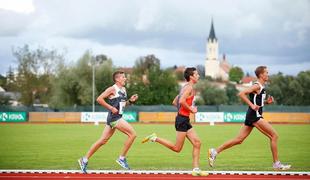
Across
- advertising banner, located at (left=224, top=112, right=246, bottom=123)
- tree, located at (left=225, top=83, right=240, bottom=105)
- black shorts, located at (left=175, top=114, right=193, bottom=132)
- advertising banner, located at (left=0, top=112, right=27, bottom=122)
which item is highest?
black shorts, located at (left=175, top=114, right=193, bottom=132)

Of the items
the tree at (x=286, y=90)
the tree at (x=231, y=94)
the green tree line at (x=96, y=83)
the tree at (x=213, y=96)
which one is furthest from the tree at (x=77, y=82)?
the tree at (x=231, y=94)

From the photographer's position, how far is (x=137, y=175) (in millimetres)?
11148

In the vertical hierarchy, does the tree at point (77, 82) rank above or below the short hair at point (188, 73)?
below

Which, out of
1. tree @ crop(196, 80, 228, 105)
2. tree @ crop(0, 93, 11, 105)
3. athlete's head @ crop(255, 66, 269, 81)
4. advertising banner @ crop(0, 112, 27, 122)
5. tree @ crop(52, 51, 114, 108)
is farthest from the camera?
tree @ crop(196, 80, 228, 105)

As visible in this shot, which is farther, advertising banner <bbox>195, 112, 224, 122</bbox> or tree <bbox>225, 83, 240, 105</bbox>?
tree <bbox>225, 83, 240, 105</bbox>

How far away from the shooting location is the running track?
1070cm

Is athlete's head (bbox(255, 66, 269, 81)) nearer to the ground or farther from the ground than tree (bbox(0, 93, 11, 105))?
farther from the ground

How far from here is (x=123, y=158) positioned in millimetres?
12352

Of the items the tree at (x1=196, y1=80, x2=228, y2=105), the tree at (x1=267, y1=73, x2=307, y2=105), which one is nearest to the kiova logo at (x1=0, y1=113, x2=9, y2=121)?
the tree at (x1=267, y1=73, x2=307, y2=105)

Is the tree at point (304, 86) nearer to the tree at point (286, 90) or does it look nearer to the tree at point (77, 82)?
the tree at point (286, 90)

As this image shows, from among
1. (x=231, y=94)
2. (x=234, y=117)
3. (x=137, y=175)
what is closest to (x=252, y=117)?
(x=137, y=175)

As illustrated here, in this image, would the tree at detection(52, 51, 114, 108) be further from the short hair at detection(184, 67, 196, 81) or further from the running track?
the short hair at detection(184, 67, 196, 81)

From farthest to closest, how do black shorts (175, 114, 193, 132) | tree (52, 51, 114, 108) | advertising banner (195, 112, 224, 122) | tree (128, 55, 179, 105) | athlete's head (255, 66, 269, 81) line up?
tree (128, 55, 179, 105) < tree (52, 51, 114, 108) < advertising banner (195, 112, 224, 122) < athlete's head (255, 66, 269, 81) < black shorts (175, 114, 193, 132)

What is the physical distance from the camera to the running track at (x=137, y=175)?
10695 millimetres
